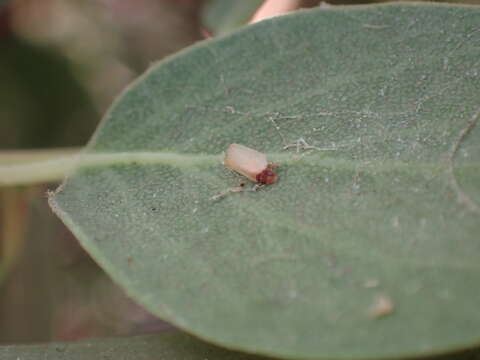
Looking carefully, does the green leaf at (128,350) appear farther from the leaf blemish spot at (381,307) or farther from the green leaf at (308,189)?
the leaf blemish spot at (381,307)

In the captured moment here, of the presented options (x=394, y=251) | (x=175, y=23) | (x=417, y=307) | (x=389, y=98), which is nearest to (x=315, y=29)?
(x=389, y=98)

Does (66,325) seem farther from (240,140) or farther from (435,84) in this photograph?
(435,84)

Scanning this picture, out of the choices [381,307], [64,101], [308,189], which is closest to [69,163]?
[308,189]

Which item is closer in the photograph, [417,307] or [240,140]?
[417,307]

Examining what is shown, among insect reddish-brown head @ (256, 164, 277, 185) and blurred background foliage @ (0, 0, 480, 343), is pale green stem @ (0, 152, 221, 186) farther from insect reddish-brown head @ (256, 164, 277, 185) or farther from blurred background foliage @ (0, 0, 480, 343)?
blurred background foliage @ (0, 0, 480, 343)

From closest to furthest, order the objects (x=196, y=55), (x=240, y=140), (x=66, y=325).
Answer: (x=240, y=140), (x=196, y=55), (x=66, y=325)

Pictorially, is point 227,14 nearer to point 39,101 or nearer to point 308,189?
point 308,189
